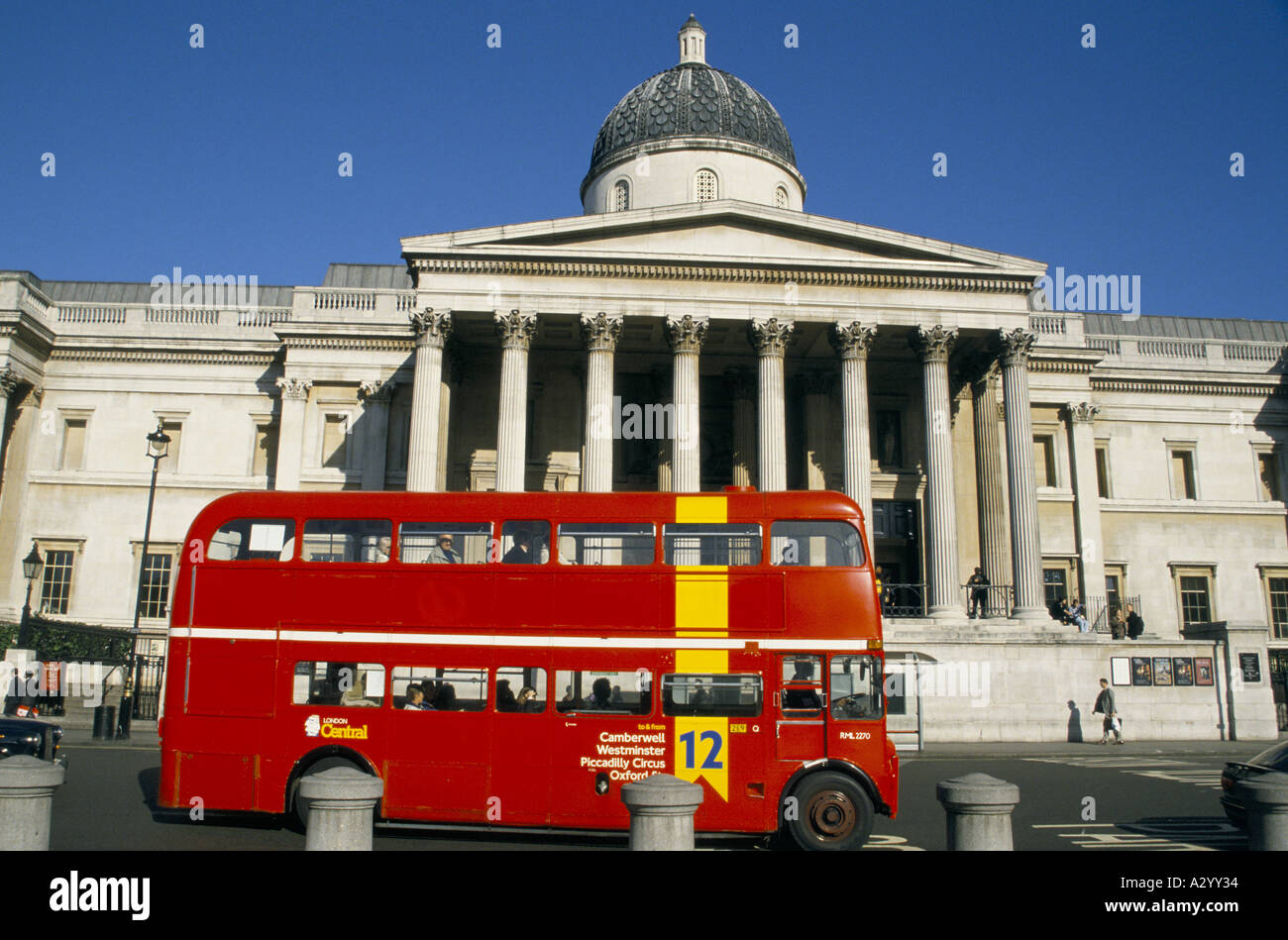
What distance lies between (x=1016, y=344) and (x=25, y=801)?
27.9 meters

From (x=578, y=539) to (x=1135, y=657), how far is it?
21.0m

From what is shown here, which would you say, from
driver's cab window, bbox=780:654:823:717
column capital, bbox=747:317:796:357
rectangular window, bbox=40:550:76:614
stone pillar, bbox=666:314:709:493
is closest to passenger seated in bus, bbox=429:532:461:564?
driver's cab window, bbox=780:654:823:717

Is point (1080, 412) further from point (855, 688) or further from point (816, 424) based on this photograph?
point (855, 688)

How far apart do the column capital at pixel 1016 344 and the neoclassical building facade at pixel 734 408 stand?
0.23ft

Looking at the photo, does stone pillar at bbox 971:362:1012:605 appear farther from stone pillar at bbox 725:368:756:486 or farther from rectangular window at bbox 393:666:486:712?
rectangular window at bbox 393:666:486:712

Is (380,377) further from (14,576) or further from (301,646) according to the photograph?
(301,646)

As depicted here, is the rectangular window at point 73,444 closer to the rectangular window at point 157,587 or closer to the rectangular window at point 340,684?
the rectangular window at point 157,587

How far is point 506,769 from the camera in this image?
36.7ft

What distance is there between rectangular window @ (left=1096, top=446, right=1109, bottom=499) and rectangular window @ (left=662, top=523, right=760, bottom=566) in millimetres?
32474

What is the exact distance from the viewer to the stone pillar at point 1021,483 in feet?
90.6

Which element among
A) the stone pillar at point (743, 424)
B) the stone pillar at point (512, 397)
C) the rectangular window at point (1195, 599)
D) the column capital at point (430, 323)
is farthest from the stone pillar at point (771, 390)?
the rectangular window at point (1195, 599)

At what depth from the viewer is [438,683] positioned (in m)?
11.5
